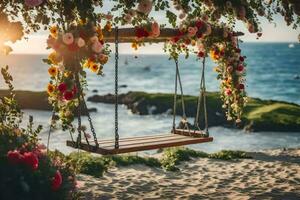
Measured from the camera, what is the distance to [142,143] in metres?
8.56

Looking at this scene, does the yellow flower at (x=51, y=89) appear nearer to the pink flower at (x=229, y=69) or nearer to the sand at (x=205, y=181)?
the sand at (x=205, y=181)

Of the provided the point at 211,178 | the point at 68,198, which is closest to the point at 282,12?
the point at 211,178

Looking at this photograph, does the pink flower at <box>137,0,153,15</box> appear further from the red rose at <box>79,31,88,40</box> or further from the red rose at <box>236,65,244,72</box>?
the red rose at <box>236,65,244,72</box>

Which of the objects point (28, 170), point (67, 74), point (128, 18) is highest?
point (128, 18)

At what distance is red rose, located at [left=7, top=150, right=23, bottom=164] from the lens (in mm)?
5490

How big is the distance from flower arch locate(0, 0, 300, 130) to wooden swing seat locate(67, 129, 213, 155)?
0.50m

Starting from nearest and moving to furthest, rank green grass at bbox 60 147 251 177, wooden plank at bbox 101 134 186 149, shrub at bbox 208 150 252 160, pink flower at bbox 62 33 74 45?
pink flower at bbox 62 33 74 45, wooden plank at bbox 101 134 186 149, green grass at bbox 60 147 251 177, shrub at bbox 208 150 252 160

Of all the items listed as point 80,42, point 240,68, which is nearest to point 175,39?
point 240,68

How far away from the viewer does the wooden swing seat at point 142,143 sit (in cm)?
777

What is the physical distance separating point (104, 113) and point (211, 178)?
25.9 meters

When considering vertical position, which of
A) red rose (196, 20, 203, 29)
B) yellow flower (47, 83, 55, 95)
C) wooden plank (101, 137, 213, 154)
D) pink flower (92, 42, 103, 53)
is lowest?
wooden plank (101, 137, 213, 154)

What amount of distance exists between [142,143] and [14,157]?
334 centimetres

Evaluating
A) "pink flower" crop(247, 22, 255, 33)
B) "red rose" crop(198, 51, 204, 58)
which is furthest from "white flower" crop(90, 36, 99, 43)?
"red rose" crop(198, 51, 204, 58)

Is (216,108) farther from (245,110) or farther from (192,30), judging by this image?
(192,30)
